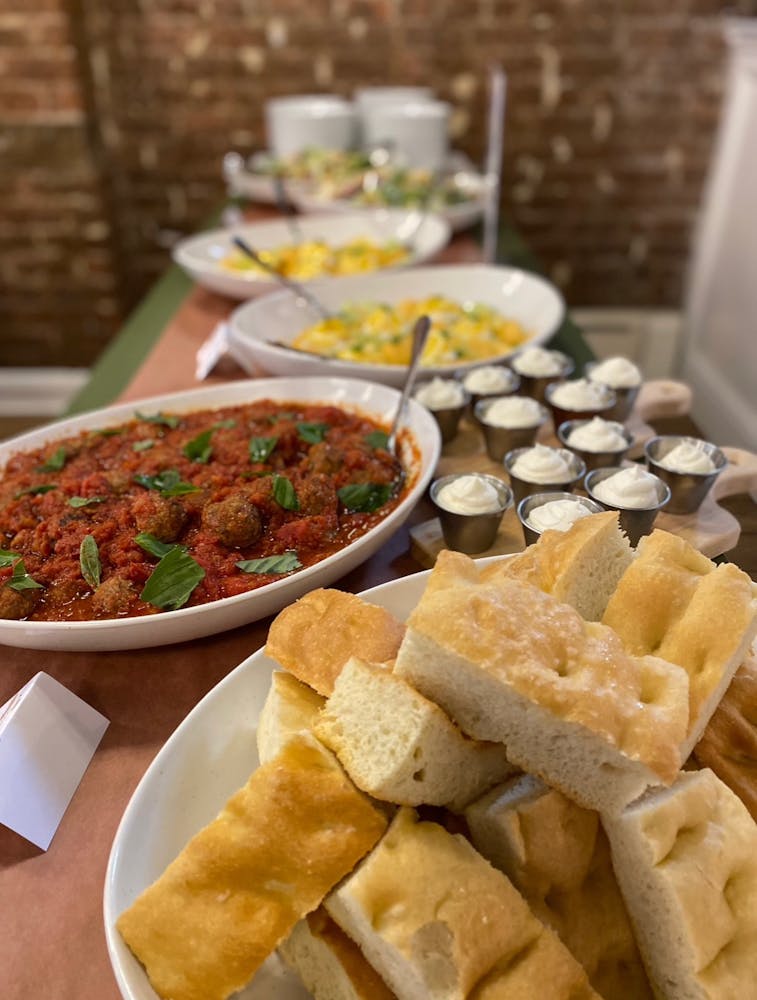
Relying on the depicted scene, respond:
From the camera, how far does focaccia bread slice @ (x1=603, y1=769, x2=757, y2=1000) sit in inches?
34.1

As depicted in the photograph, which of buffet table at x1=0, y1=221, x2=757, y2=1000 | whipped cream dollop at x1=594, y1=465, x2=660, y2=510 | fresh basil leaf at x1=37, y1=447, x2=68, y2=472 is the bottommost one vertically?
buffet table at x1=0, y1=221, x2=757, y2=1000

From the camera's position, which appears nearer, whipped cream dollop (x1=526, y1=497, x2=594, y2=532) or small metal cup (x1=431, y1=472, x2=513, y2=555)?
whipped cream dollop (x1=526, y1=497, x2=594, y2=532)

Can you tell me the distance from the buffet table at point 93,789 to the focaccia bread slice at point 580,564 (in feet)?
0.79

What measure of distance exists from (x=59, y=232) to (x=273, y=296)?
2718mm

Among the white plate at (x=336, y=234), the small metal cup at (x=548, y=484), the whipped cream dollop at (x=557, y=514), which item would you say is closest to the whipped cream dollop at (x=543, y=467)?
the small metal cup at (x=548, y=484)

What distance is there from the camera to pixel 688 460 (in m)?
1.68

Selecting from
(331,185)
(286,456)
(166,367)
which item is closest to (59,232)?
(331,185)

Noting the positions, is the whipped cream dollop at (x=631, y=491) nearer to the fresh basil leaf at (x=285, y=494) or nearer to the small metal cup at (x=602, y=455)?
the small metal cup at (x=602, y=455)

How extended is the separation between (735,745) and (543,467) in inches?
27.9

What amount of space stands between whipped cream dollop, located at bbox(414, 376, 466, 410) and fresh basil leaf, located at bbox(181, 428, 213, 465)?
52cm

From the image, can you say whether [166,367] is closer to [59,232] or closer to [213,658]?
[213,658]

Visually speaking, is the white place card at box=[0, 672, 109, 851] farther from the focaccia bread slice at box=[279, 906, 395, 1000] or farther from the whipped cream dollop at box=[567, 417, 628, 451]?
the whipped cream dollop at box=[567, 417, 628, 451]

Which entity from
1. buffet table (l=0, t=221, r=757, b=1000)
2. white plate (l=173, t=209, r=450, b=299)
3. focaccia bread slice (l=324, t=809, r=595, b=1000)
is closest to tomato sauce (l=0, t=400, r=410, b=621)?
buffet table (l=0, t=221, r=757, b=1000)

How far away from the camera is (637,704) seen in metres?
0.92
